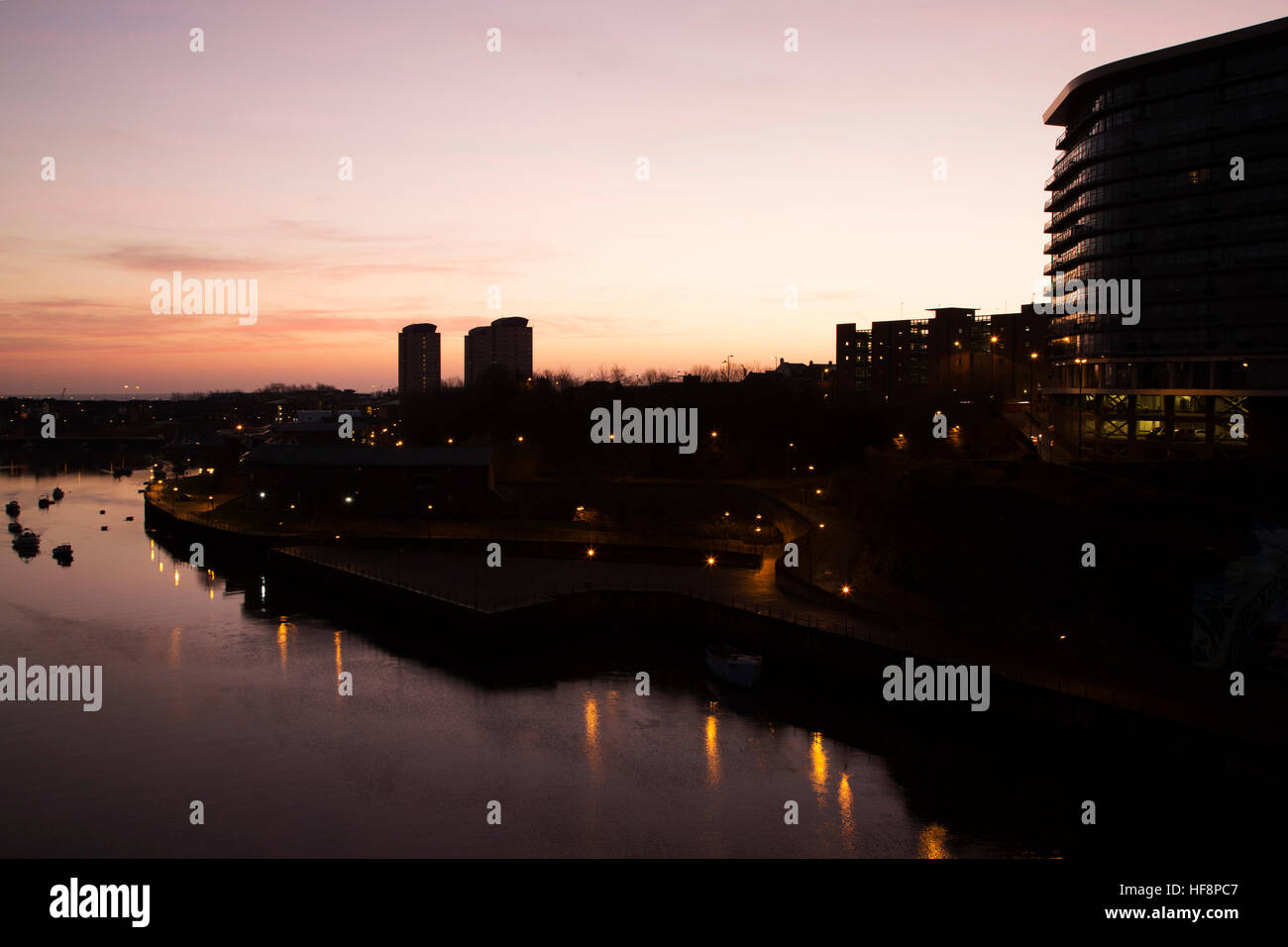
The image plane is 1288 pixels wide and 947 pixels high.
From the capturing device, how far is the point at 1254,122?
38.4 metres

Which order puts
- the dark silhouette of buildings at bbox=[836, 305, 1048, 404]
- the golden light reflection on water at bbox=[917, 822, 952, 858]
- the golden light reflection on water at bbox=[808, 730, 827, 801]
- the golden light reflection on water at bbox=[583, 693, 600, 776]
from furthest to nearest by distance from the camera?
1. the dark silhouette of buildings at bbox=[836, 305, 1048, 404]
2. the golden light reflection on water at bbox=[583, 693, 600, 776]
3. the golden light reflection on water at bbox=[808, 730, 827, 801]
4. the golden light reflection on water at bbox=[917, 822, 952, 858]

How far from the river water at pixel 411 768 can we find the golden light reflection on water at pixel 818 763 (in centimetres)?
6

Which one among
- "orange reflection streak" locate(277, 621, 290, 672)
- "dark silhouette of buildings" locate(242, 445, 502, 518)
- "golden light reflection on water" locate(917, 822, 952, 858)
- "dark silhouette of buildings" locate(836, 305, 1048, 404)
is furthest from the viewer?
"dark silhouette of buildings" locate(836, 305, 1048, 404)

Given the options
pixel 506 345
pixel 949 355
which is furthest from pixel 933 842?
pixel 506 345

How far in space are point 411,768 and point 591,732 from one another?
4.59 meters

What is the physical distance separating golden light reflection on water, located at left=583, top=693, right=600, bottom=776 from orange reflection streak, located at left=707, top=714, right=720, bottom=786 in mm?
2555

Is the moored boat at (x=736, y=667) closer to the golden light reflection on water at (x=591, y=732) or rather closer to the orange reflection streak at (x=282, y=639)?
the golden light reflection on water at (x=591, y=732)

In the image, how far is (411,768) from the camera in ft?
70.6

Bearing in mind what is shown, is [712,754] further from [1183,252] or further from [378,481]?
[1183,252]

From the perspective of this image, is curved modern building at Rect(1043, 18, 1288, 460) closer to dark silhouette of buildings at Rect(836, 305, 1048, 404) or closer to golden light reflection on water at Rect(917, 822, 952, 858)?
golden light reflection on water at Rect(917, 822, 952, 858)

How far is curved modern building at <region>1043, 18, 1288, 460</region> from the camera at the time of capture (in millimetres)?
38281

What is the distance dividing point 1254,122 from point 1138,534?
22021 millimetres

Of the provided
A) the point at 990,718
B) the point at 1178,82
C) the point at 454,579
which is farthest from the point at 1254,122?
the point at 454,579

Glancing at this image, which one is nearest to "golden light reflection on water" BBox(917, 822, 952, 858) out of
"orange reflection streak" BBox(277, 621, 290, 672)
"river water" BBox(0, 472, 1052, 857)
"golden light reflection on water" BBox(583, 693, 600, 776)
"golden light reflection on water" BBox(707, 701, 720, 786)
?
"river water" BBox(0, 472, 1052, 857)
